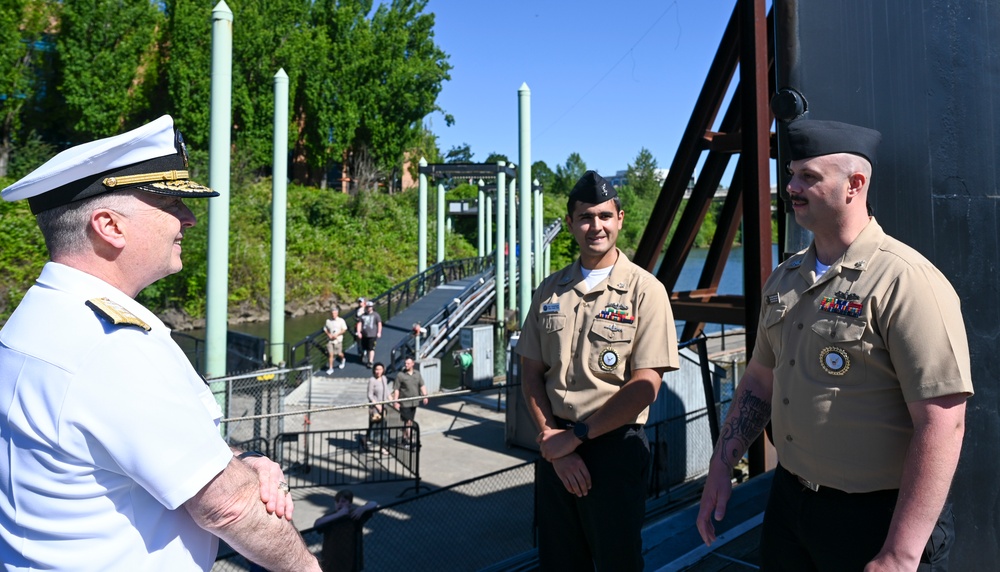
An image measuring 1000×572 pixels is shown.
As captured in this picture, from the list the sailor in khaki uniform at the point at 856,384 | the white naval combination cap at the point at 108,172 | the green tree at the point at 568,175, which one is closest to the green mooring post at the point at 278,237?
the white naval combination cap at the point at 108,172

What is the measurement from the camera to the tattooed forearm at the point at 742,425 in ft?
7.67

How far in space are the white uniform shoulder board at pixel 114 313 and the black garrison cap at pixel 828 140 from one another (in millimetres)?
1726

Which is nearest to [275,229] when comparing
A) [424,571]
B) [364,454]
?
[364,454]

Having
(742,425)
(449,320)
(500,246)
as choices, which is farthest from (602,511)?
(500,246)

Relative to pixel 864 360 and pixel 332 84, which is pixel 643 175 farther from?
pixel 864 360

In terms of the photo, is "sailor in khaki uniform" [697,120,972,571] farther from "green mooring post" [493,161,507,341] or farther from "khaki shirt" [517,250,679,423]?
"green mooring post" [493,161,507,341]

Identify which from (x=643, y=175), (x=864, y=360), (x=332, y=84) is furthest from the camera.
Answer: (x=643, y=175)

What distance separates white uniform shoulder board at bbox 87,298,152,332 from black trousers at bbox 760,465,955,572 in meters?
1.77

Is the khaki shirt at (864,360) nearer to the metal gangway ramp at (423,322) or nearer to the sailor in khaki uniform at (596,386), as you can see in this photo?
the sailor in khaki uniform at (596,386)

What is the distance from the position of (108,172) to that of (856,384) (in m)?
1.88

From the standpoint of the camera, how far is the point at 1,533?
1.41 m

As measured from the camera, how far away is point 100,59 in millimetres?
33781

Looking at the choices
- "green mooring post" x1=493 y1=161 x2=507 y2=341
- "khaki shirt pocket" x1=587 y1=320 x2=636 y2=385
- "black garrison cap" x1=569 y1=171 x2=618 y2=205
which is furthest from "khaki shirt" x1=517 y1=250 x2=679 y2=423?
"green mooring post" x1=493 y1=161 x2=507 y2=341

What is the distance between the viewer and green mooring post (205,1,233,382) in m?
9.84
